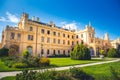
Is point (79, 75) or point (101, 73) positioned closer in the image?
point (79, 75)

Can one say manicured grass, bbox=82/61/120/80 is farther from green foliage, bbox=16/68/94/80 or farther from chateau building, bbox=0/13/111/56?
chateau building, bbox=0/13/111/56

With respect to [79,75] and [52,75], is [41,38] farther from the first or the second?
[52,75]

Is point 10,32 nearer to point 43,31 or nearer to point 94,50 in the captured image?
point 43,31

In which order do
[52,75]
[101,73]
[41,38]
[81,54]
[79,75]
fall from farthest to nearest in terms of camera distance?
1. [41,38]
2. [81,54]
3. [101,73]
4. [79,75]
5. [52,75]

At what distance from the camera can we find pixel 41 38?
34625 millimetres

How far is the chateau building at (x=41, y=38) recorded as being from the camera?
28.9 metres

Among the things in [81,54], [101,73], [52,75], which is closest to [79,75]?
[52,75]

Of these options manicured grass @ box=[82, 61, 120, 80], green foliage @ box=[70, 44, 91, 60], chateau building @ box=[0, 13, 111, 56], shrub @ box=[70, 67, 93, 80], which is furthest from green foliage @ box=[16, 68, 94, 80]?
chateau building @ box=[0, 13, 111, 56]

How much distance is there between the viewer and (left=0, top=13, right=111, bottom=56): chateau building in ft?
94.8

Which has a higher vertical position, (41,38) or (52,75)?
(41,38)

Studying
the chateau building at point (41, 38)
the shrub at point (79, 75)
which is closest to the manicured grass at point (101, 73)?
the shrub at point (79, 75)

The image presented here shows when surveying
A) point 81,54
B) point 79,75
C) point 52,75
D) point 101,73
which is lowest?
point 101,73

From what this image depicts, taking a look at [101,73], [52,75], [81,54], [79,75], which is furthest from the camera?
[81,54]

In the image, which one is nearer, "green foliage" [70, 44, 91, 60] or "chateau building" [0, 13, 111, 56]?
"green foliage" [70, 44, 91, 60]
